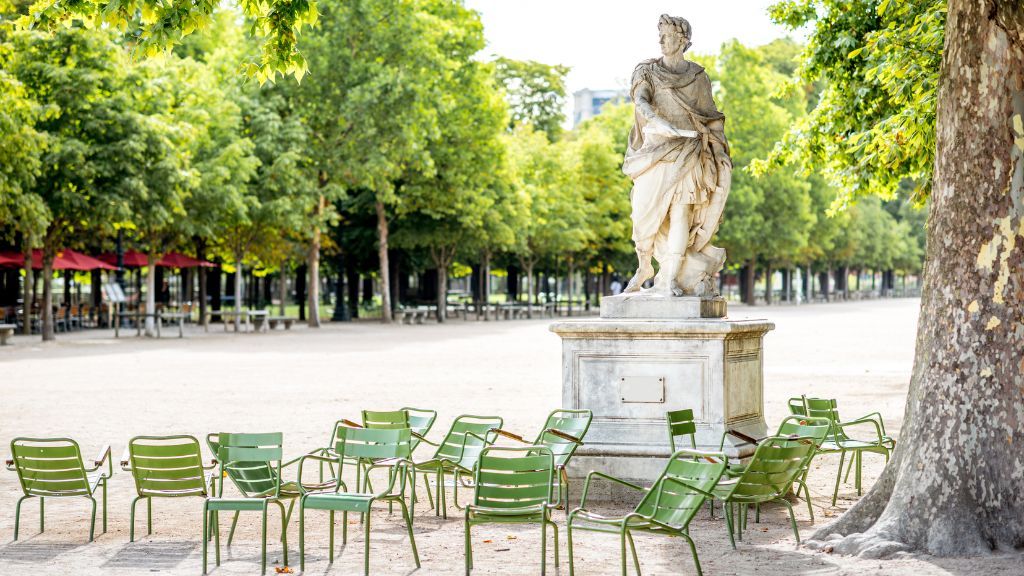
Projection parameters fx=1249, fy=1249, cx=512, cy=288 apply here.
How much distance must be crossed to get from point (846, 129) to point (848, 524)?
1006 cm

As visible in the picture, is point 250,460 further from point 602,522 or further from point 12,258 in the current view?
point 12,258

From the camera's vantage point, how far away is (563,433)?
949cm

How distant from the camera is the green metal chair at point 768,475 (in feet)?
26.9

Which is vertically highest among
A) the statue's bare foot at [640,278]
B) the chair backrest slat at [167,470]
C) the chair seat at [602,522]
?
the statue's bare foot at [640,278]

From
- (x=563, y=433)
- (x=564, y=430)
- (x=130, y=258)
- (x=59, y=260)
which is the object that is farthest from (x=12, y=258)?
(x=563, y=433)

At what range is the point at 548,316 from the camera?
59531 millimetres

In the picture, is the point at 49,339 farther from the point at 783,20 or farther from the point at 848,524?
the point at 848,524

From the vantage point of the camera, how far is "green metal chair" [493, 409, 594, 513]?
957cm

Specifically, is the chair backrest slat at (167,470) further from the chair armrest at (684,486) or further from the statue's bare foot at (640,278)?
the statue's bare foot at (640,278)

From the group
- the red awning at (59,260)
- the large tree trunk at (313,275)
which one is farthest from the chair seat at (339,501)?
the large tree trunk at (313,275)

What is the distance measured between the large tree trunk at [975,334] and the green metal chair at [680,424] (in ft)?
6.99

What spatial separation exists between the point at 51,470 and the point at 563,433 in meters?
3.69

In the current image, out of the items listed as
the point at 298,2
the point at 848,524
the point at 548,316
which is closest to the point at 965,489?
the point at 848,524

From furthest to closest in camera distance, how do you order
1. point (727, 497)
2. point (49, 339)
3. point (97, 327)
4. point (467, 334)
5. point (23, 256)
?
point (97, 327) < point (467, 334) < point (23, 256) < point (49, 339) < point (727, 497)
